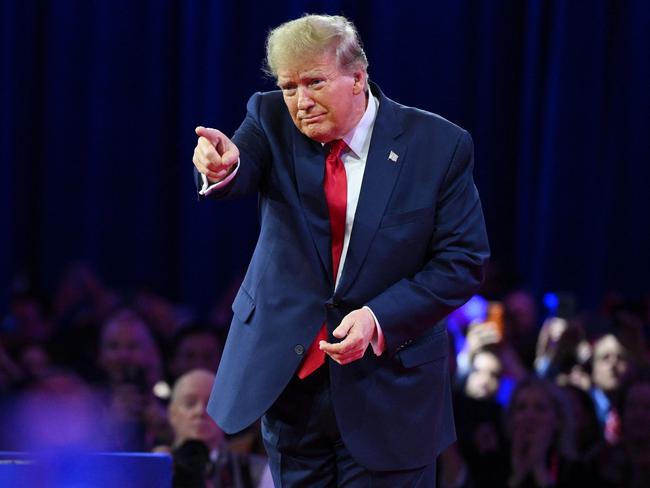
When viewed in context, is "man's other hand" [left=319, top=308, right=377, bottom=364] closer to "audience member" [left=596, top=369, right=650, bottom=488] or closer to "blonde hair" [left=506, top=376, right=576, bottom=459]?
"blonde hair" [left=506, top=376, right=576, bottom=459]

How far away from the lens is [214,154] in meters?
2.09

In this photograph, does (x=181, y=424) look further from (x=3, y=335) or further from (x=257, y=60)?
(x=257, y=60)

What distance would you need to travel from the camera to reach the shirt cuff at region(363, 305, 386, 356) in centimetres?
215

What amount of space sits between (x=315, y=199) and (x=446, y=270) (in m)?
0.27

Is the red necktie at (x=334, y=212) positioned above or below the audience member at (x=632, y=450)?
above

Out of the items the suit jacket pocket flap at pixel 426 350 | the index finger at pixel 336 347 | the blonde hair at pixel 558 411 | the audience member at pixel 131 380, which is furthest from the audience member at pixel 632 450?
the index finger at pixel 336 347

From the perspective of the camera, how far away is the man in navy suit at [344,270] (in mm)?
2205

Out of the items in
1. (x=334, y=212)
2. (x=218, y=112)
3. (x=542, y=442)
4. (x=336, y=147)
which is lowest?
(x=542, y=442)

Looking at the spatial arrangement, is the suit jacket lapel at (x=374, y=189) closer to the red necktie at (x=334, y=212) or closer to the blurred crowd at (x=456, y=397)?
the red necktie at (x=334, y=212)

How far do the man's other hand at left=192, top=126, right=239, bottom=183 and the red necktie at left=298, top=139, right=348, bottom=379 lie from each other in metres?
0.22

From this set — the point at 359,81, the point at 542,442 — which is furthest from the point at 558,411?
the point at 359,81

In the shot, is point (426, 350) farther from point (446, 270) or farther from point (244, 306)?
point (244, 306)

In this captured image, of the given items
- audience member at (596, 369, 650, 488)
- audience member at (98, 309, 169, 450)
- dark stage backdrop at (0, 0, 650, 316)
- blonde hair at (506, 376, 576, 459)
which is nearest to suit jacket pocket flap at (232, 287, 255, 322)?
audience member at (98, 309, 169, 450)

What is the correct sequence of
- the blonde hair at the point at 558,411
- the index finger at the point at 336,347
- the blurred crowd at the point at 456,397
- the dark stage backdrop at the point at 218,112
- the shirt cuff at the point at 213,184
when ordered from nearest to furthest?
the index finger at the point at 336,347 < the shirt cuff at the point at 213,184 < the blurred crowd at the point at 456,397 < the blonde hair at the point at 558,411 < the dark stage backdrop at the point at 218,112
